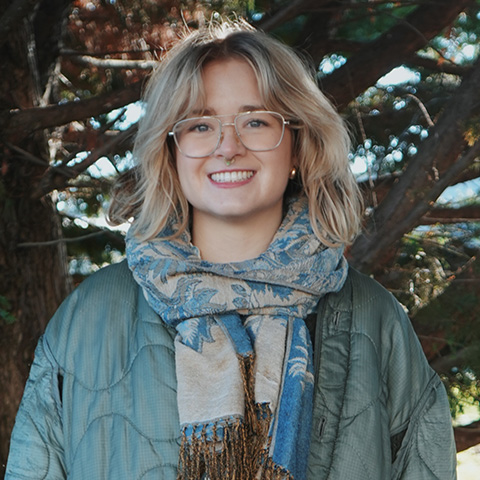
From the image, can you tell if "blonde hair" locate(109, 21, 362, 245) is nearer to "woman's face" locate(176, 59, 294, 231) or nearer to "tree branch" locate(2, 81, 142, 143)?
"woman's face" locate(176, 59, 294, 231)

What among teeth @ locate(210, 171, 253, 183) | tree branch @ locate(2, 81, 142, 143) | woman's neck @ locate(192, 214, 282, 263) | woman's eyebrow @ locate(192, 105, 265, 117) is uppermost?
tree branch @ locate(2, 81, 142, 143)

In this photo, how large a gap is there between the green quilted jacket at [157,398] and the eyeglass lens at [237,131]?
0.41m

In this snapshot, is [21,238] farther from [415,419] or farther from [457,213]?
[457,213]

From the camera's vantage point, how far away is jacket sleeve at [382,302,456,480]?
214 cm

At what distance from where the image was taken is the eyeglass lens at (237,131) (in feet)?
7.11

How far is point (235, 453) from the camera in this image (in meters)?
1.94

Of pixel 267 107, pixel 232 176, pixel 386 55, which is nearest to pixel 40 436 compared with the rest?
pixel 232 176

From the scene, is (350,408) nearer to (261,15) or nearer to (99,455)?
(99,455)

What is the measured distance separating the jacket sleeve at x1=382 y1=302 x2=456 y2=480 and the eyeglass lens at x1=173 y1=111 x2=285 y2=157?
24.6 inches

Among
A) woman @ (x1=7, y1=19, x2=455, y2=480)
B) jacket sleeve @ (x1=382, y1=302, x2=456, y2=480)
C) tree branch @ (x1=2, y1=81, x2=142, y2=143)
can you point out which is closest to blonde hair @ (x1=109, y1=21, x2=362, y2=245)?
woman @ (x1=7, y1=19, x2=455, y2=480)

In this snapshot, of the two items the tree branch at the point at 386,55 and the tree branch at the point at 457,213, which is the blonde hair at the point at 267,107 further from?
the tree branch at the point at 457,213

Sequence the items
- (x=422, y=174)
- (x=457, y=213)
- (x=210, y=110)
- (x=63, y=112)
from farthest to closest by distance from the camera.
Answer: (x=457, y=213), (x=422, y=174), (x=63, y=112), (x=210, y=110)

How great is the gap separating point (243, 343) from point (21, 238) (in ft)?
5.01

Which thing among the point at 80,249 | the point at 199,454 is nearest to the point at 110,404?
the point at 199,454
